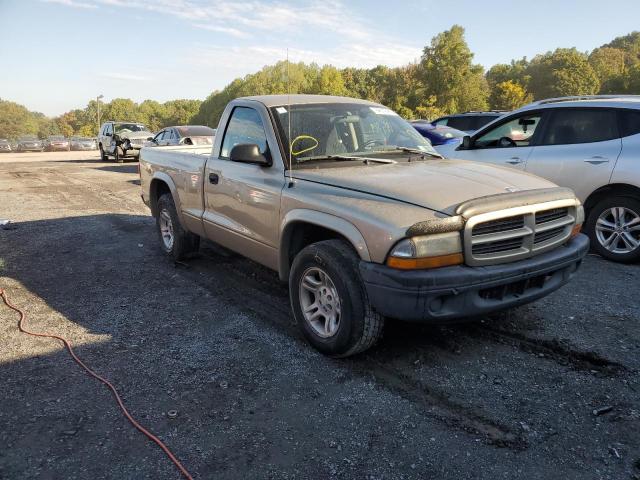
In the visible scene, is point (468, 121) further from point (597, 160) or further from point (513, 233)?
point (513, 233)

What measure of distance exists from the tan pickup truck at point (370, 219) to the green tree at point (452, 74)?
56664 millimetres

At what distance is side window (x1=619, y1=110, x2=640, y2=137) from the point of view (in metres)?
5.61

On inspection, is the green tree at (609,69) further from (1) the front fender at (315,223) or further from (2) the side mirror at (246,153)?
(1) the front fender at (315,223)

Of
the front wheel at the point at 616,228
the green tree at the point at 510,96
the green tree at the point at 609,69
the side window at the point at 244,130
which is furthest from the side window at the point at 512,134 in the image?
the green tree at the point at 609,69

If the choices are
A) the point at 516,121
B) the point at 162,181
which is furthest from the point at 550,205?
the point at 162,181

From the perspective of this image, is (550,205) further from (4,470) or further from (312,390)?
(4,470)

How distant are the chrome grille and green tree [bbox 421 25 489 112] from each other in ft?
188

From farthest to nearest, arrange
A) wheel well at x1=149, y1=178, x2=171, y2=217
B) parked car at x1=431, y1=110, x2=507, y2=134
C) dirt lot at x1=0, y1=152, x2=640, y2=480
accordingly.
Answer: parked car at x1=431, y1=110, x2=507, y2=134
wheel well at x1=149, y1=178, x2=171, y2=217
dirt lot at x1=0, y1=152, x2=640, y2=480

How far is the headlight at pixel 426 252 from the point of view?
2863mm

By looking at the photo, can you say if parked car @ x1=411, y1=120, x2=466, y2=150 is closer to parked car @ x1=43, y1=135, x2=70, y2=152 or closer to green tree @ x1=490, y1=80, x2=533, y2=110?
parked car @ x1=43, y1=135, x2=70, y2=152

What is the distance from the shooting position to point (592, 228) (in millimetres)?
5949

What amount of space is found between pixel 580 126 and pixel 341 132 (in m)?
3.60

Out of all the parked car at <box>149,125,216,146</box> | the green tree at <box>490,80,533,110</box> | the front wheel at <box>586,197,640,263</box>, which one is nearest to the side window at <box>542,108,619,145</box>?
the front wheel at <box>586,197,640,263</box>

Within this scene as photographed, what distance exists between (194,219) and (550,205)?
3.53 m
